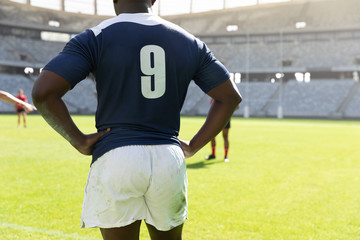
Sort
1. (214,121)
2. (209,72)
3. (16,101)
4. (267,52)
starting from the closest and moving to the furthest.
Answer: (209,72), (214,121), (16,101), (267,52)

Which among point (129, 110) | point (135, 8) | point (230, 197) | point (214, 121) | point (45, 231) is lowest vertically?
point (230, 197)

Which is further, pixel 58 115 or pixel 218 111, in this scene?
pixel 218 111

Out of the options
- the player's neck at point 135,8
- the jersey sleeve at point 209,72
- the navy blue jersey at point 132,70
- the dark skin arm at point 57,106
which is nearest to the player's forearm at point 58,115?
the dark skin arm at point 57,106

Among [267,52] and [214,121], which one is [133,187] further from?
[267,52]

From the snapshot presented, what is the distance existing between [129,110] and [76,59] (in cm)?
35

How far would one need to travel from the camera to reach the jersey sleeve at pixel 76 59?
5.74 feet

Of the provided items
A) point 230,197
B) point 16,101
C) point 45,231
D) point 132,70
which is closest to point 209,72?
point 132,70

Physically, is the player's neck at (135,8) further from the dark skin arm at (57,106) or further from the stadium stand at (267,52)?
the stadium stand at (267,52)

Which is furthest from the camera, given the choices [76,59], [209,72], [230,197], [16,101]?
[230,197]

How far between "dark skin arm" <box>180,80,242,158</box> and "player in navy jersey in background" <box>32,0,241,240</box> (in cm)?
→ 22

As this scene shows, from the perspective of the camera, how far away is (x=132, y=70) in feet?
5.99

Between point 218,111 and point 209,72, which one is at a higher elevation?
point 209,72

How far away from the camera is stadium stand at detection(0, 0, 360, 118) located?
47781mm

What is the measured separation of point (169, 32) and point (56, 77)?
0.61m
